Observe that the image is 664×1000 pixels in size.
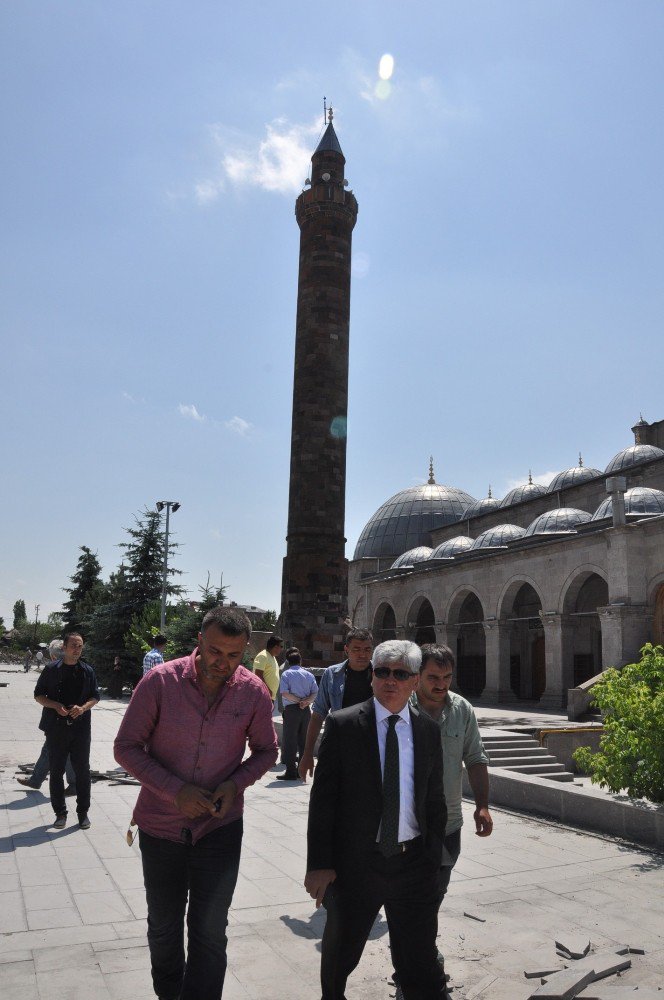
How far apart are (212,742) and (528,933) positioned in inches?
114

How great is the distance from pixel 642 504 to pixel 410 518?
73.9ft

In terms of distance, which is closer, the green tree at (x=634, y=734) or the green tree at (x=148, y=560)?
the green tree at (x=634, y=734)

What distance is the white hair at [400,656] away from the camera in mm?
3379

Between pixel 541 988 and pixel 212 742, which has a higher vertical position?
pixel 212 742

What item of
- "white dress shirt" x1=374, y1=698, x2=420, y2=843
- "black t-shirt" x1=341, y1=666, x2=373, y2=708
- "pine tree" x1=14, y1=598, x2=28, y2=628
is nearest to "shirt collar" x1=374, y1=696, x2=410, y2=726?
"white dress shirt" x1=374, y1=698, x2=420, y2=843

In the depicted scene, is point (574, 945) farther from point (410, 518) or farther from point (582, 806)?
point (410, 518)

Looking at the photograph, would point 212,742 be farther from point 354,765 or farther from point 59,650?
point 59,650

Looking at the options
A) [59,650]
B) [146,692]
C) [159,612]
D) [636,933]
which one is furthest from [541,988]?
[159,612]

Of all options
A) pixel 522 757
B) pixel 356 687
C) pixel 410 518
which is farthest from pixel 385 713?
pixel 410 518

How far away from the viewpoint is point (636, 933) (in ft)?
16.2

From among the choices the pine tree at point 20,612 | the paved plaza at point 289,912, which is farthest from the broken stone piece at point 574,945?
the pine tree at point 20,612

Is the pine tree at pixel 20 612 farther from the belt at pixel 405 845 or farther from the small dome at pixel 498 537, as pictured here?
the belt at pixel 405 845

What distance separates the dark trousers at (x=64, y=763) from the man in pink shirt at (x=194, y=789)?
Answer: 460 centimetres

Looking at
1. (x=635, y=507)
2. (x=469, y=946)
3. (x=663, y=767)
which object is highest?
(x=635, y=507)
